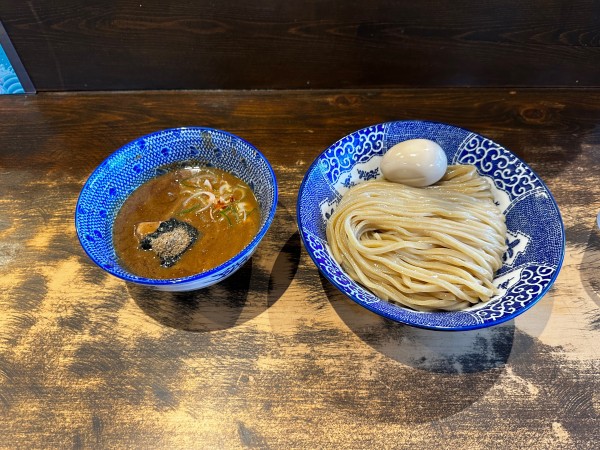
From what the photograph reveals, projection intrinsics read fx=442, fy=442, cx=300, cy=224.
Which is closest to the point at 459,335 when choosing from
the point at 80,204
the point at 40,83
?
the point at 80,204

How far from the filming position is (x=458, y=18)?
2141mm

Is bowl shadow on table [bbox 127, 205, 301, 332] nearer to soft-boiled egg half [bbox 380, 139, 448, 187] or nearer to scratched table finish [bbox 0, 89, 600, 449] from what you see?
scratched table finish [bbox 0, 89, 600, 449]

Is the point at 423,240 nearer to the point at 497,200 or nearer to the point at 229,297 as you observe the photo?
the point at 497,200

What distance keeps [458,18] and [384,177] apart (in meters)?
1.00

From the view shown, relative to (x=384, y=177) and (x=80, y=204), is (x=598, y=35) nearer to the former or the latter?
(x=384, y=177)

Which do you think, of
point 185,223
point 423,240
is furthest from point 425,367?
point 185,223

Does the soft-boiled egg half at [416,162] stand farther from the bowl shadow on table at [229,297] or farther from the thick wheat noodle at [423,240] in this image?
the bowl shadow on table at [229,297]

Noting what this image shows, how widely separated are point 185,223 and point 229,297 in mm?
305

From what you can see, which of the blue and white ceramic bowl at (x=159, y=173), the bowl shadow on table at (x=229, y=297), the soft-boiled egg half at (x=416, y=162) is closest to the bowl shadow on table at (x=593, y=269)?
the soft-boiled egg half at (x=416, y=162)

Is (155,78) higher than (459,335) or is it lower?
higher

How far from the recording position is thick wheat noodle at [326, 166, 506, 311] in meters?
1.42

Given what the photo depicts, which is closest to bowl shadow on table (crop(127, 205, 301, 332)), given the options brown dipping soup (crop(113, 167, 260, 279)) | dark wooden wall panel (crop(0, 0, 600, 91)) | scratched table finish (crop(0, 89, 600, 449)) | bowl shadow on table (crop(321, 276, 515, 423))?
scratched table finish (crop(0, 89, 600, 449))

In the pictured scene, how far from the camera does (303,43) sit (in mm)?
2242

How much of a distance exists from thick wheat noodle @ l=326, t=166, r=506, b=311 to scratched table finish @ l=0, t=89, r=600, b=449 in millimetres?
135
